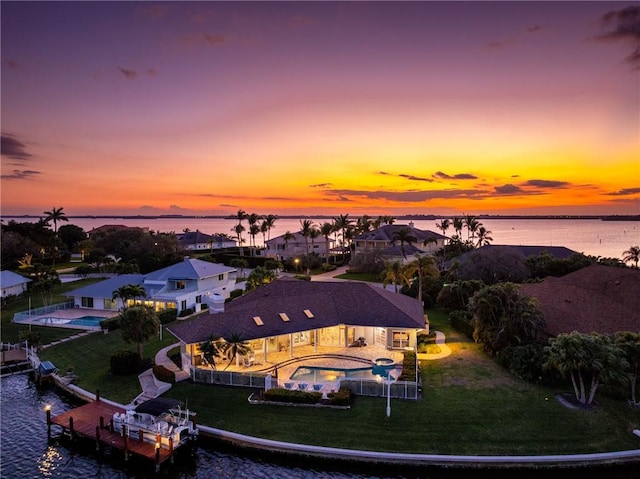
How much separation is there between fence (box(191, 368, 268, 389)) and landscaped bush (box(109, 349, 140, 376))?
5.31m

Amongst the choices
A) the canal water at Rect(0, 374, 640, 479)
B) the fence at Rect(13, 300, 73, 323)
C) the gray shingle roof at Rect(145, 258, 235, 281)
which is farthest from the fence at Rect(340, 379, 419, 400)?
the fence at Rect(13, 300, 73, 323)

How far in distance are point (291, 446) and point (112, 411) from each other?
40.8 feet

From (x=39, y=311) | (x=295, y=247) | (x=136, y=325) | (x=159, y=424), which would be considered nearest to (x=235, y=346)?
(x=159, y=424)

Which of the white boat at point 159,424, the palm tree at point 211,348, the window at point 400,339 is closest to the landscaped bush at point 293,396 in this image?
the white boat at point 159,424

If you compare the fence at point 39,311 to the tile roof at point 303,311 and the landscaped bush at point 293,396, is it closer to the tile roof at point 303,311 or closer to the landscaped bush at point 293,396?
the tile roof at point 303,311

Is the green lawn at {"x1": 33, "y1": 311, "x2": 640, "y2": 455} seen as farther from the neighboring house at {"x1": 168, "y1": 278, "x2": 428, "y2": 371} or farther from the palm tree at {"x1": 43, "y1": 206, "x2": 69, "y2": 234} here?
the palm tree at {"x1": 43, "y1": 206, "x2": 69, "y2": 234}

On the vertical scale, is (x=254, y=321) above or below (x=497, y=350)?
above

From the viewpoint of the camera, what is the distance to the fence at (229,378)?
2900 cm

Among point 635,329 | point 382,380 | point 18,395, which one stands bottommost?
point 18,395

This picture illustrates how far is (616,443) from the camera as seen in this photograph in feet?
72.4

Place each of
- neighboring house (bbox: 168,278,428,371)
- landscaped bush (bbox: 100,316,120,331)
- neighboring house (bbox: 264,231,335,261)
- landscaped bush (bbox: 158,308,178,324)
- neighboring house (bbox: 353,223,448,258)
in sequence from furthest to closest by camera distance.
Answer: neighboring house (bbox: 264,231,335,261) < neighboring house (bbox: 353,223,448,258) < landscaped bush (bbox: 158,308,178,324) < landscaped bush (bbox: 100,316,120,331) < neighboring house (bbox: 168,278,428,371)

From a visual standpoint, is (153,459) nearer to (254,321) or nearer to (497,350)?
(254,321)

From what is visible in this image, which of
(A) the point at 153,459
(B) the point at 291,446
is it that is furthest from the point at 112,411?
(B) the point at 291,446

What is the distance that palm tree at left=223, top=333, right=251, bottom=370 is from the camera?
98.8ft
